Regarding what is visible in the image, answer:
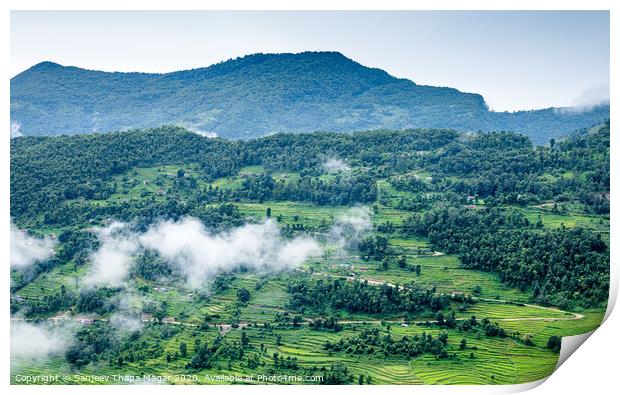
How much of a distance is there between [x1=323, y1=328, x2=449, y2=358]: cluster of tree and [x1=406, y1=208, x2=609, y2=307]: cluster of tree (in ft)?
9.44

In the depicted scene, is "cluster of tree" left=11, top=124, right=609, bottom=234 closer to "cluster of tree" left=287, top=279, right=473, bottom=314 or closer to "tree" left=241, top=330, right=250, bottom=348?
"cluster of tree" left=287, top=279, right=473, bottom=314

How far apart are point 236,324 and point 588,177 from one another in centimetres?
1079

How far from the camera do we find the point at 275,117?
3875cm

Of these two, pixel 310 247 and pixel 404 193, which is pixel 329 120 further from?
pixel 310 247

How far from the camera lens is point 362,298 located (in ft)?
56.9

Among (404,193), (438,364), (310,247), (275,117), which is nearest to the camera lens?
(438,364)

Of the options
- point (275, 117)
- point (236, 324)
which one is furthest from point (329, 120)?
point (236, 324)

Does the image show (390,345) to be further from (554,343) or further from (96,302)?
(96,302)

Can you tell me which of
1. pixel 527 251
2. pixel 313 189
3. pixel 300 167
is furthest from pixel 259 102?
pixel 527 251

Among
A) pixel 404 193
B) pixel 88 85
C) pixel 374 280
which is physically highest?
pixel 88 85

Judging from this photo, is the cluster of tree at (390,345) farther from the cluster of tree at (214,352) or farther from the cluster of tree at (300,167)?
the cluster of tree at (300,167)

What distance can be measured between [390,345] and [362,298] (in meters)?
1.86

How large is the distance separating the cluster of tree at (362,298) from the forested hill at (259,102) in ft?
63.9

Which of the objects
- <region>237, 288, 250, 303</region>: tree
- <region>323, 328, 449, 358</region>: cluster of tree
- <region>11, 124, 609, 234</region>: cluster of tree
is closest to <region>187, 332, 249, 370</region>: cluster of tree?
<region>237, 288, 250, 303</region>: tree
